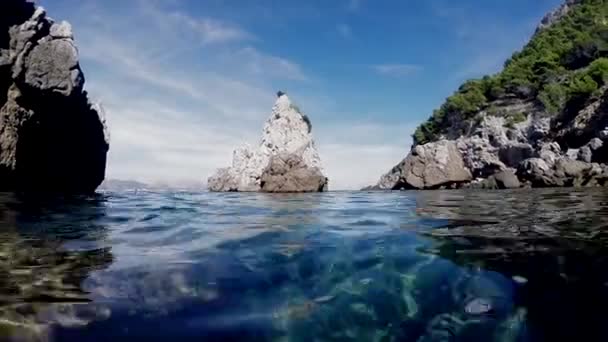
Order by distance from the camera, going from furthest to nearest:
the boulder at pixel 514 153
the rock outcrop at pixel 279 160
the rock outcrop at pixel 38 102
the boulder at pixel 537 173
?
the boulder at pixel 514 153 < the rock outcrop at pixel 279 160 < the boulder at pixel 537 173 < the rock outcrop at pixel 38 102

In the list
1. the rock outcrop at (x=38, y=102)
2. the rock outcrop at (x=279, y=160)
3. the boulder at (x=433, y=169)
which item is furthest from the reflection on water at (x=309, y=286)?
the boulder at (x=433, y=169)

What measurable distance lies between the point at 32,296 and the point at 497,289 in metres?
3.86

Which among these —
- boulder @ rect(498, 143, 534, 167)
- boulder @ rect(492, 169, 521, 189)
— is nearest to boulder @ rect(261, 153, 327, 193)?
boulder @ rect(492, 169, 521, 189)

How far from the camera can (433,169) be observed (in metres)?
42.6

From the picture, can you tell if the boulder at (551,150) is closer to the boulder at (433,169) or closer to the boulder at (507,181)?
the boulder at (507,181)

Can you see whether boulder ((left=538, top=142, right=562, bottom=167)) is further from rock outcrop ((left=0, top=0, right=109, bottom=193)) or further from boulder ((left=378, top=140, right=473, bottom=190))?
rock outcrop ((left=0, top=0, right=109, bottom=193))

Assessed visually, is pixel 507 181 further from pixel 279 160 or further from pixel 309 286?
pixel 309 286

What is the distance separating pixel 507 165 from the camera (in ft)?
161

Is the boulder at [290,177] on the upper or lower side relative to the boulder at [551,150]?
lower

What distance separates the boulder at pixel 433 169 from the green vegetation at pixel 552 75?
14.4 meters

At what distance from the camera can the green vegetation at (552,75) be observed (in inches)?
1886

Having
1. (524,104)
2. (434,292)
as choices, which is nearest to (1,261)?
(434,292)

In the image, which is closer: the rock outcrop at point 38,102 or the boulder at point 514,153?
the rock outcrop at point 38,102

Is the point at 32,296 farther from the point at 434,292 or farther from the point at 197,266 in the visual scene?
the point at 434,292
